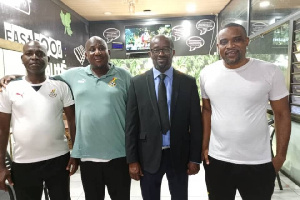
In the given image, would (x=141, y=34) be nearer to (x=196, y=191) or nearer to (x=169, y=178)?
(x=196, y=191)

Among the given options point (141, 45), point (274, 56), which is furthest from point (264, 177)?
point (141, 45)

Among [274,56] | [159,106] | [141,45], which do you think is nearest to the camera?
[159,106]

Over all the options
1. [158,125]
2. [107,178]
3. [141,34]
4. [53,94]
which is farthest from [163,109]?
[141,34]

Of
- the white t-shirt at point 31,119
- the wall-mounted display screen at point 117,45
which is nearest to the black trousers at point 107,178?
the white t-shirt at point 31,119

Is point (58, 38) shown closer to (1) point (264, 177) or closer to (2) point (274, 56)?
(2) point (274, 56)

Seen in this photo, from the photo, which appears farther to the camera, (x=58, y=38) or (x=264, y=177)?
(x=58, y=38)

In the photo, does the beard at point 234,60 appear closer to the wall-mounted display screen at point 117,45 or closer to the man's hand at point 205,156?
the man's hand at point 205,156

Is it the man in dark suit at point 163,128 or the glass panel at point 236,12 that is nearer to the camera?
the man in dark suit at point 163,128

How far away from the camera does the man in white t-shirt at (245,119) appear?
162 centimetres

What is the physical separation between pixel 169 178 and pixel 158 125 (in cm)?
44

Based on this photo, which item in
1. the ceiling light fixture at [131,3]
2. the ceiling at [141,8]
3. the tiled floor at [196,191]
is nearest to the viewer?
the tiled floor at [196,191]

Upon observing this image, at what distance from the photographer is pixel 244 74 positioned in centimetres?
165

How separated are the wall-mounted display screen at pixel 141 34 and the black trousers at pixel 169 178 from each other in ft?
19.6

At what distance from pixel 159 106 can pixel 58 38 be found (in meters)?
4.66
